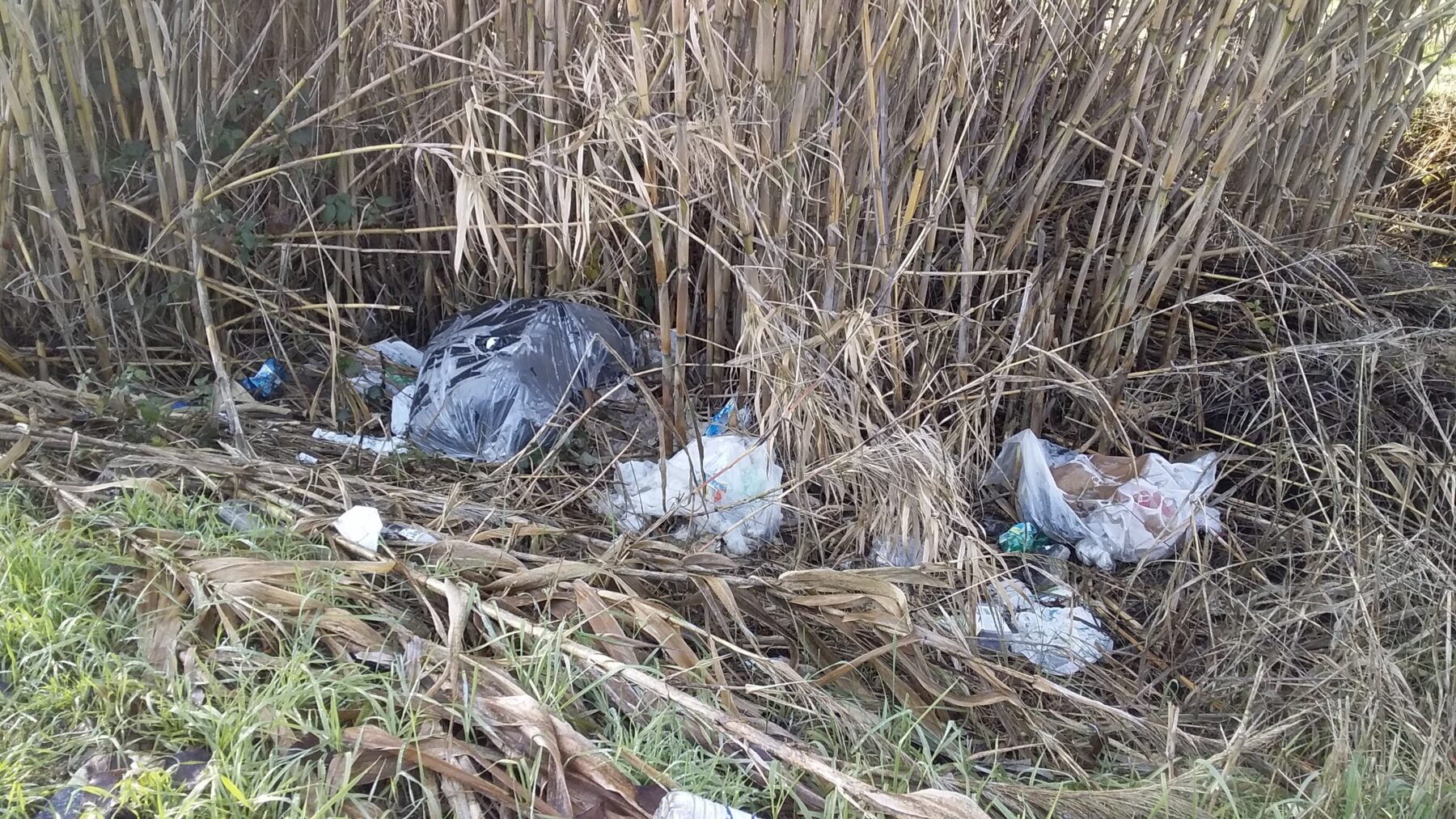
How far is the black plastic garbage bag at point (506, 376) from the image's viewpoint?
2.00 m

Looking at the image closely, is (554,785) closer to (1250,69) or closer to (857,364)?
(857,364)

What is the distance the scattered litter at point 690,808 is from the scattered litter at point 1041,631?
2.16 feet

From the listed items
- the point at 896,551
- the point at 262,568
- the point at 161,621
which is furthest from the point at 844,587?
the point at 161,621

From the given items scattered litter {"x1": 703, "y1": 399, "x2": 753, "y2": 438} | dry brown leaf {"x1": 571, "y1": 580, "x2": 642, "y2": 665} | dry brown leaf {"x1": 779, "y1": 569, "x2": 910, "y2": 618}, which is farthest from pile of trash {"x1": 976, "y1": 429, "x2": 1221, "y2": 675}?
dry brown leaf {"x1": 571, "y1": 580, "x2": 642, "y2": 665}

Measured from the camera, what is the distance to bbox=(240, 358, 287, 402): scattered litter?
2221mm

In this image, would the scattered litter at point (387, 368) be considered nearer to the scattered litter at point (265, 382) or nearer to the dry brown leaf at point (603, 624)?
the scattered litter at point (265, 382)

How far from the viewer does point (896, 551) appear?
1747 mm

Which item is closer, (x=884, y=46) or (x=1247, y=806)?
(x=1247, y=806)

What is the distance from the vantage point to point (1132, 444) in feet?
6.93

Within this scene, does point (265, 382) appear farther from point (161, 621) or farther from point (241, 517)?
point (161, 621)

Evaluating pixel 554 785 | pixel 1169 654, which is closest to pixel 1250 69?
pixel 1169 654

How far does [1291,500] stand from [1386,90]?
1.11m

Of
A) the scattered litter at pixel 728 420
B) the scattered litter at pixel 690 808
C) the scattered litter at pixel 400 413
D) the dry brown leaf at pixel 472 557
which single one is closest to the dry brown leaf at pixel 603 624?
the dry brown leaf at pixel 472 557

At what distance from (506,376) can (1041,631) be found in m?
1.18
